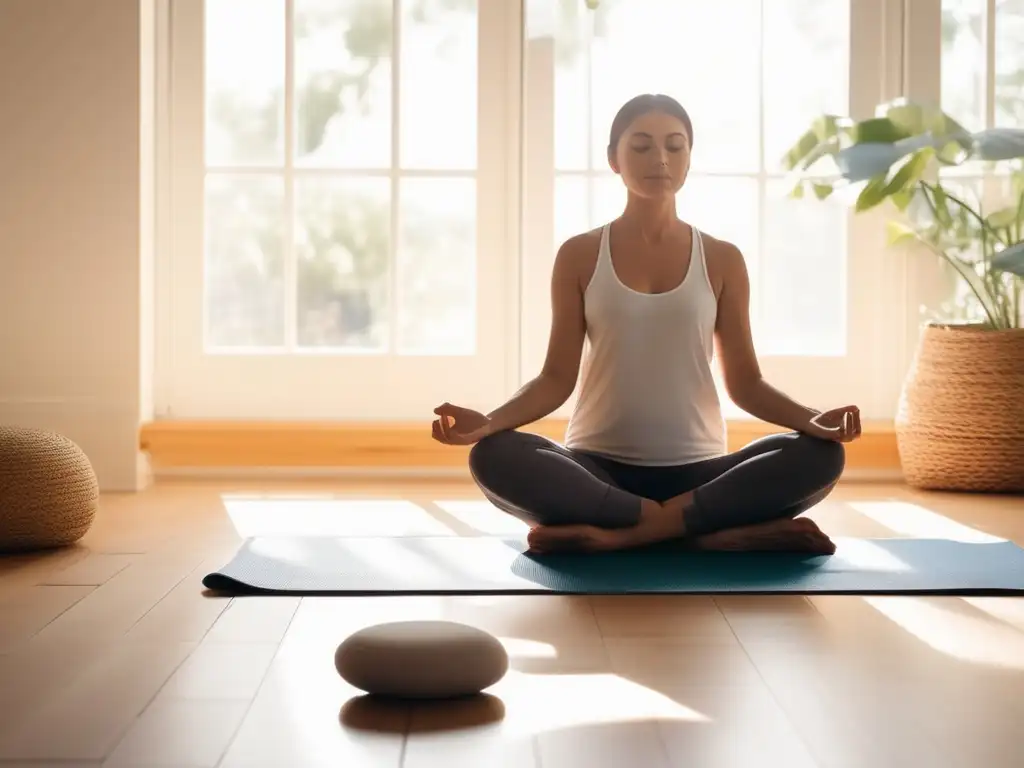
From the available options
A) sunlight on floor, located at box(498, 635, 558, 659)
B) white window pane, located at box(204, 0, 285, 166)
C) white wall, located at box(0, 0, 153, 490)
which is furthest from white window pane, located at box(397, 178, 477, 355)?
sunlight on floor, located at box(498, 635, 558, 659)

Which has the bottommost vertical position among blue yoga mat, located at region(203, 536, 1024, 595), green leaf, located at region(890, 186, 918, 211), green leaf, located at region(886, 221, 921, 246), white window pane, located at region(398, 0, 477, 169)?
blue yoga mat, located at region(203, 536, 1024, 595)

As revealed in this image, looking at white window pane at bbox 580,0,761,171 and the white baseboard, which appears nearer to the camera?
the white baseboard

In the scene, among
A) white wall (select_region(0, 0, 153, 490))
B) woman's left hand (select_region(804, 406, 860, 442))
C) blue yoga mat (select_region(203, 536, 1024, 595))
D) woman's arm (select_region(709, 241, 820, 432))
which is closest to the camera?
blue yoga mat (select_region(203, 536, 1024, 595))

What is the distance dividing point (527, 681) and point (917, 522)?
1.68 meters

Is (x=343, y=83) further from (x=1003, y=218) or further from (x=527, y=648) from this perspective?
(x=527, y=648)

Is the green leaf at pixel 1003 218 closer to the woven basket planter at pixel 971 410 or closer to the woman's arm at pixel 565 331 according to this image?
the woven basket planter at pixel 971 410

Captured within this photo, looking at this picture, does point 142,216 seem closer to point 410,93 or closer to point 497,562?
point 410,93

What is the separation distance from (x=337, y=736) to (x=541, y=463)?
3.62 feet

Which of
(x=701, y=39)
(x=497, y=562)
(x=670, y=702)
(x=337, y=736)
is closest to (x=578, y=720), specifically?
(x=670, y=702)

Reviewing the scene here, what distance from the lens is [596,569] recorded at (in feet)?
7.79

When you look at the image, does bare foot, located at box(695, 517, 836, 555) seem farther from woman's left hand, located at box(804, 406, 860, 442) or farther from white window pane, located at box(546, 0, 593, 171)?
white window pane, located at box(546, 0, 593, 171)

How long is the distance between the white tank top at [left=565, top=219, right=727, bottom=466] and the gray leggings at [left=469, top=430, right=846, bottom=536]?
13cm

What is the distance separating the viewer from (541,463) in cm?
248

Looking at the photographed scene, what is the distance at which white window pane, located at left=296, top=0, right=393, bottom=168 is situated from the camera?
3920mm
